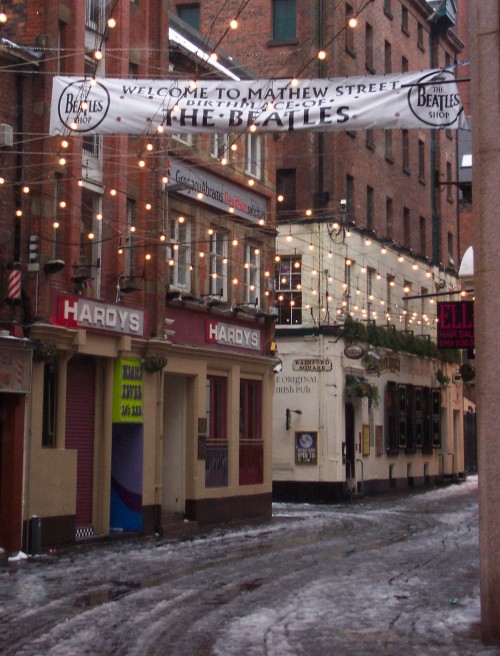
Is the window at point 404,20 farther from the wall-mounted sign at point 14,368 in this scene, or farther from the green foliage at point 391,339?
the wall-mounted sign at point 14,368

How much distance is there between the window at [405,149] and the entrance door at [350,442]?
41.1 feet

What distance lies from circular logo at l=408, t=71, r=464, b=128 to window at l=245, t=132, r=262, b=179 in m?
16.8

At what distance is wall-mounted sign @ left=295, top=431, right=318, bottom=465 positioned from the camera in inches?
1420

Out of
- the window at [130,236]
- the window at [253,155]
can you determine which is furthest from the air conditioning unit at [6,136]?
the window at [253,155]

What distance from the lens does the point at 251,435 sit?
97.2 ft

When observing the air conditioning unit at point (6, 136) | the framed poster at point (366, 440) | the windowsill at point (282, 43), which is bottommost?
the framed poster at point (366, 440)

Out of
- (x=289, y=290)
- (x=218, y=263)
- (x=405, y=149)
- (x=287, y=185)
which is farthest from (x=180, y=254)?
(x=405, y=149)

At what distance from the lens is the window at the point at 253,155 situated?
30.2 meters

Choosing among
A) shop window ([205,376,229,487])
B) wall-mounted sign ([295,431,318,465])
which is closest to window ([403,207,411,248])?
wall-mounted sign ([295,431,318,465])

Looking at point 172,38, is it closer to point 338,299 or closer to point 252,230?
point 252,230

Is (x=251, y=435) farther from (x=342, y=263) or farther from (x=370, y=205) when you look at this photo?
(x=370, y=205)

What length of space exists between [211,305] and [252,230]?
3676 millimetres

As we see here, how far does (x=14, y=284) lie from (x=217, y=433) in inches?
367

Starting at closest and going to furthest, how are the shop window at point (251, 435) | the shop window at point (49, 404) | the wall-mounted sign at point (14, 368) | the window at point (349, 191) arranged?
1. the wall-mounted sign at point (14, 368)
2. the shop window at point (49, 404)
3. the shop window at point (251, 435)
4. the window at point (349, 191)
